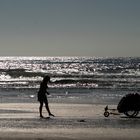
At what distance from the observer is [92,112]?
21609mm

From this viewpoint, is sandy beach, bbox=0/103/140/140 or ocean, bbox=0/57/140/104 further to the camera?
ocean, bbox=0/57/140/104

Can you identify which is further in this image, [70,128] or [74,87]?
[74,87]

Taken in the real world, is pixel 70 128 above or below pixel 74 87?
below

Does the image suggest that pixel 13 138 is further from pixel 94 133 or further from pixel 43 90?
pixel 43 90

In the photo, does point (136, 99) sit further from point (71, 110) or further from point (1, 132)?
point (1, 132)

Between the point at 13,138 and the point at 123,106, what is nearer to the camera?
the point at 13,138

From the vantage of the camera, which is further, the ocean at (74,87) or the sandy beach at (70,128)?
the ocean at (74,87)

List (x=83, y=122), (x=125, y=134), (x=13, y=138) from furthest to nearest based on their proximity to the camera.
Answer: (x=83, y=122) → (x=125, y=134) → (x=13, y=138)

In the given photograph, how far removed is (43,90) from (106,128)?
483 cm

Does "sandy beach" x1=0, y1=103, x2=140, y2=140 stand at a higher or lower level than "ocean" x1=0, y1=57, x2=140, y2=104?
lower

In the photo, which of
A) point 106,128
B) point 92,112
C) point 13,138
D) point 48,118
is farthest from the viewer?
point 92,112

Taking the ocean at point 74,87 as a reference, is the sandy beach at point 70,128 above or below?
below

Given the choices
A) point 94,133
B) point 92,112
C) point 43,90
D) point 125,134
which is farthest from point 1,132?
point 92,112

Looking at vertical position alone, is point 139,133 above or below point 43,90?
below
